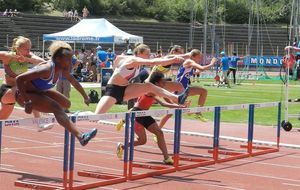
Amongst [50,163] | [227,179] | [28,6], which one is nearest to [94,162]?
[50,163]

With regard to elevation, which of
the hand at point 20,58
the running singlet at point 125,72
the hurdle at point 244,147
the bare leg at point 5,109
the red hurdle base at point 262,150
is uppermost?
the hand at point 20,58

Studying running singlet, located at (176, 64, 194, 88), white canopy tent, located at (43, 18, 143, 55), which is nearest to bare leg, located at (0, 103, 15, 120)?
running singlet, located at (176, 64, 194, 88)

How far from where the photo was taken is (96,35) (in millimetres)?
35406

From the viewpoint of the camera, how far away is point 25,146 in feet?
41.4

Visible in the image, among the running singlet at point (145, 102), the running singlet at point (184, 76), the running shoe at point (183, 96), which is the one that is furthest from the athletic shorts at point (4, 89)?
the running singlet at point (184, 76)

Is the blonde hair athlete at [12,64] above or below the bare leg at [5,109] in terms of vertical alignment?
above

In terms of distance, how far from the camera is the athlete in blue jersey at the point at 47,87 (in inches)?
323

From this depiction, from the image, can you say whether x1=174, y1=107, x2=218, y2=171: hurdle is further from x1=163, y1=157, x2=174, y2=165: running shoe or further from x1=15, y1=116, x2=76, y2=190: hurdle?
x1=15, y1=116, x2=76, y2=190: hurdle

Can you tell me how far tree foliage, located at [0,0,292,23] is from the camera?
2764 inches

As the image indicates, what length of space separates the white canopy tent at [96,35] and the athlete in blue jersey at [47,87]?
25915mm

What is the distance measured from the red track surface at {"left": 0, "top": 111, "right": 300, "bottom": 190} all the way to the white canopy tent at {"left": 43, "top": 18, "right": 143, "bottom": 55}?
19546 millimetres

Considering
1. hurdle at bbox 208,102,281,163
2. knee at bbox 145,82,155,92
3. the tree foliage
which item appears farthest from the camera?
the tree foliage

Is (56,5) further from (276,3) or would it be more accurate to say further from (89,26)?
(89,26)

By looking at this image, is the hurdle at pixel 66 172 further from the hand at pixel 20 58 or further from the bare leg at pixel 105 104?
the hand at pixel 20 58
